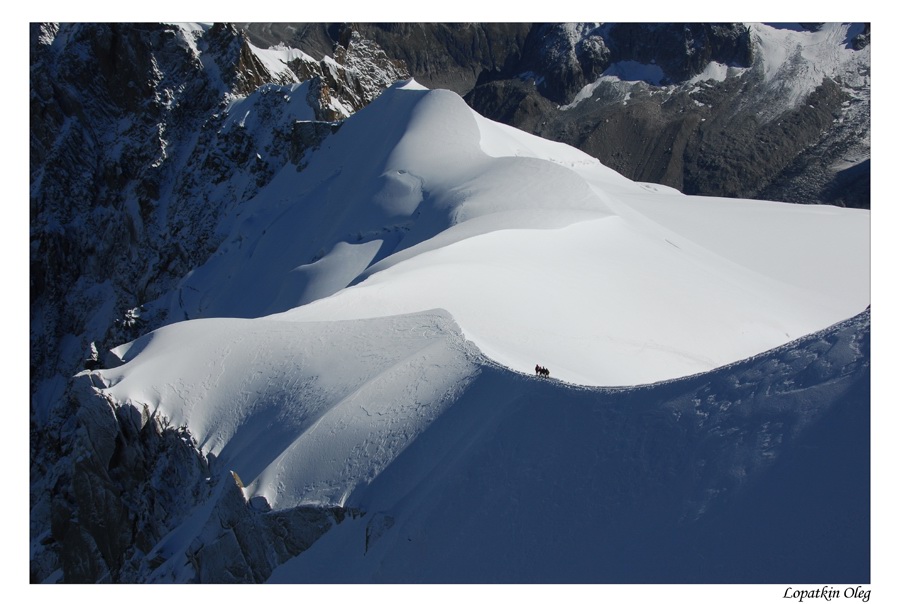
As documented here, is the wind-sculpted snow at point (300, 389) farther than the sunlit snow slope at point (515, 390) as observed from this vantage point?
Yes

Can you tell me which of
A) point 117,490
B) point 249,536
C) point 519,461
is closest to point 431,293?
point 117,490

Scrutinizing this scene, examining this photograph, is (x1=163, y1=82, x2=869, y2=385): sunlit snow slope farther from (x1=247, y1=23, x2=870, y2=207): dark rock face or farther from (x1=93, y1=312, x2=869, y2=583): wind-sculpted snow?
(x1=247, y1=23, x2=870, y2=207): dark rock face

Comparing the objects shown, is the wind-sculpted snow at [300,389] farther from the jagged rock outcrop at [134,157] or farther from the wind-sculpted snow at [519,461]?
the jagged rock outcrop at [134,157]

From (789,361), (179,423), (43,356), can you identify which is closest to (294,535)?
(179,423)

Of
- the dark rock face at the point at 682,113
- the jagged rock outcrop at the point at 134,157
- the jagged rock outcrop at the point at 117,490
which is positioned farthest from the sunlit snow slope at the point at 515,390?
the dark rock face at the point at 682,113

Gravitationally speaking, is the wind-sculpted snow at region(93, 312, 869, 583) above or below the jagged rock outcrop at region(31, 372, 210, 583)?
above

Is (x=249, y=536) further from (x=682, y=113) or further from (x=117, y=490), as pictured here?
(x=682, y=113)

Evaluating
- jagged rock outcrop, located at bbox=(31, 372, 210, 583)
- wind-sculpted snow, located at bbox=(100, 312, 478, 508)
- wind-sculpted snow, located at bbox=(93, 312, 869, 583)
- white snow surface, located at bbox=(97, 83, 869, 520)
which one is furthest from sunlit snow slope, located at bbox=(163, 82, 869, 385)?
jagged rock outcrop, located at bbox=(31, 372, 210, 583)
